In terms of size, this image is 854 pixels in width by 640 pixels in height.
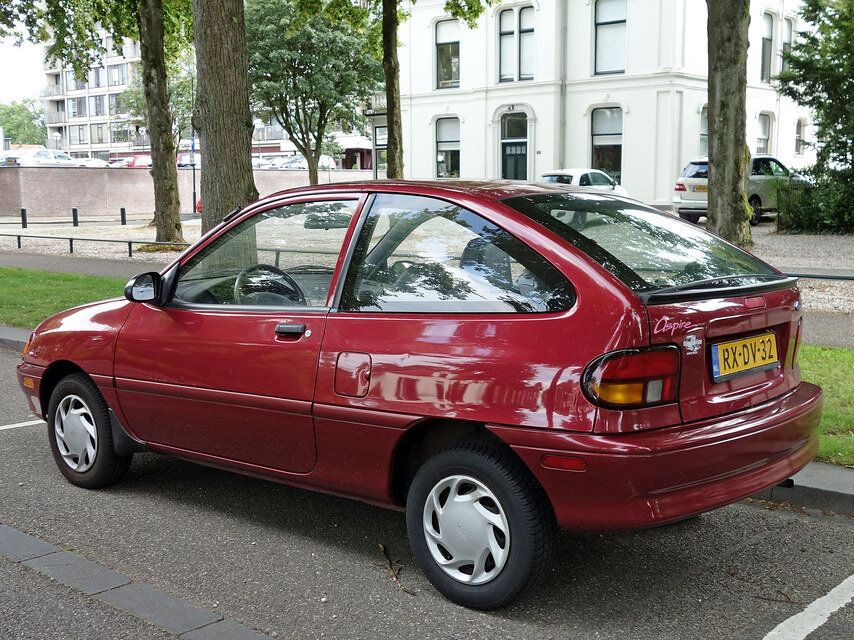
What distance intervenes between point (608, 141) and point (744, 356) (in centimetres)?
3481

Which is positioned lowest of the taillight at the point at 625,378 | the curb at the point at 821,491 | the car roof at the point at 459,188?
the curb at the point at 821,491

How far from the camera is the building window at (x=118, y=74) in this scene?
9319 cm

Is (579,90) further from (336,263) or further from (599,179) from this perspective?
(336,263)

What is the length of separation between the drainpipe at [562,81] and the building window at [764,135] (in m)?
8.45

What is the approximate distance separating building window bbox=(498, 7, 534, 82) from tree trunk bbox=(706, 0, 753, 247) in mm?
23937

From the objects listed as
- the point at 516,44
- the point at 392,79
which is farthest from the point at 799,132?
the point at 392,79

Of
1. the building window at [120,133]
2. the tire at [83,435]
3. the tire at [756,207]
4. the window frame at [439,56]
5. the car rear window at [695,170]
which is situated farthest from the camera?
the building window at [120,133]

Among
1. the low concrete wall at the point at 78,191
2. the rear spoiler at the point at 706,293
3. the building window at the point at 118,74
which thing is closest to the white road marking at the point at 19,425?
the rear spoiler at the point at 706,293

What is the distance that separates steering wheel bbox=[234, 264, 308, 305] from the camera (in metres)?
4.32

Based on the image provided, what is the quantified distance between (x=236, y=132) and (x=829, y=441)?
6.32 meters

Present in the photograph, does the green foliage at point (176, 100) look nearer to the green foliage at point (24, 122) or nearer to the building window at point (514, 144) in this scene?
the building window at point (514, 144)

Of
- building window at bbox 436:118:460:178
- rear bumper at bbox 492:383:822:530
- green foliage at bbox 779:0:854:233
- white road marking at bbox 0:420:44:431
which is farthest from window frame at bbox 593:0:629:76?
rear bumper at bbox 492:383:822:530

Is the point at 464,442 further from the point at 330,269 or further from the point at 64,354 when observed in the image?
the point at 64,354

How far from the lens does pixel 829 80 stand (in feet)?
76.2
